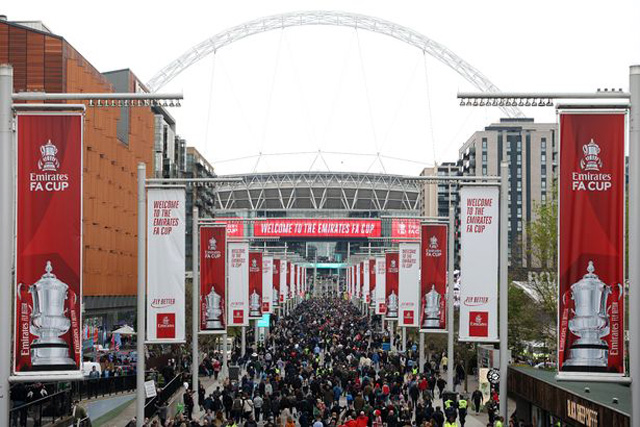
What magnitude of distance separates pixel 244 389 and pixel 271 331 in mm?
46612

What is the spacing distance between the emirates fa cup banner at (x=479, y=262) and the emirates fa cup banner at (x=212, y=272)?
12.8 m

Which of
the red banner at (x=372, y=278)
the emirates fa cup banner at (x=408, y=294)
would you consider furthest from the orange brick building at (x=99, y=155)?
the emirates fa cup banner at (x=408, y=294)

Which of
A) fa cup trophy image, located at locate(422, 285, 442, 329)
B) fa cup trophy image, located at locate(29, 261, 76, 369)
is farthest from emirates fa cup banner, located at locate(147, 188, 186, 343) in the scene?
fa cup trophy image, located at locate(422, 285, 442, 329)

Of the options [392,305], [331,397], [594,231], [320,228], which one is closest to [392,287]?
[392,305]

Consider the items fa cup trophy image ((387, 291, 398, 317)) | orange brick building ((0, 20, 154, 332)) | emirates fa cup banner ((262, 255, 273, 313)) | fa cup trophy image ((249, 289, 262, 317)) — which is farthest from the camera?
orange brick building ((0, 20, 154, 332))

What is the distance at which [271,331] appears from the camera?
86000mm

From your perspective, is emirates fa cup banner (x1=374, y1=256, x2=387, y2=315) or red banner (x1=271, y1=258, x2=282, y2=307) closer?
→ emirates fa cup banner (x1=374, y1=256, x2=387, y2=315)

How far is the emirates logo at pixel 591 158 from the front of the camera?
641 inches

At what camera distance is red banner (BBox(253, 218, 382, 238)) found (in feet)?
625

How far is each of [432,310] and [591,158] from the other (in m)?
22.4

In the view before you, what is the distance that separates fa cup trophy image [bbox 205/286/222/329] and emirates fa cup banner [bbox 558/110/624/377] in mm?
23112

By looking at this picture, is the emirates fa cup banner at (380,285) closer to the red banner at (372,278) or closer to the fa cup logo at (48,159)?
the red banner at (372,278)

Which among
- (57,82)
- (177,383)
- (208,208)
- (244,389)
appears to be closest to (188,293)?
(57,82)

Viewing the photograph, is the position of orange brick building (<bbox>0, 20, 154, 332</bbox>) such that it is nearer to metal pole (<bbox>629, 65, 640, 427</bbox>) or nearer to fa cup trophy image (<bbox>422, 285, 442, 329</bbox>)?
fa cup trophy image (<bbox>422, 285, 442, 329</bbox>)
